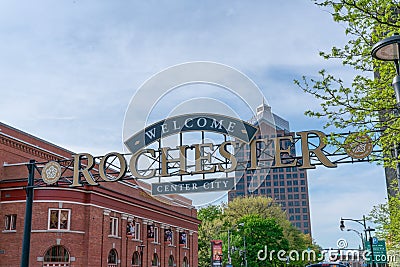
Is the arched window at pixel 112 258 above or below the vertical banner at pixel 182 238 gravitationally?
below

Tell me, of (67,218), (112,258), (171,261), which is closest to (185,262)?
(171,261)

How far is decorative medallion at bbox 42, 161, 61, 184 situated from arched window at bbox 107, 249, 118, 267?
49.5ft

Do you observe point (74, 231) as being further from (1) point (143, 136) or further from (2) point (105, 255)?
(1) point (143, 136)

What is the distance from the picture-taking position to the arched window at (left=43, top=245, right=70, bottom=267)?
114 feet

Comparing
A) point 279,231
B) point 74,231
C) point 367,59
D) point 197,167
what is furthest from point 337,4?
point 279,231

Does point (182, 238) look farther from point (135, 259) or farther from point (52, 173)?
point (52, 173)

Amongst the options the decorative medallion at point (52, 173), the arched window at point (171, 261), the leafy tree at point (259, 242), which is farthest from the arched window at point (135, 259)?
the leafy tree at point (259, 242)

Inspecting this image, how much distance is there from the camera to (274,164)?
77.6ft

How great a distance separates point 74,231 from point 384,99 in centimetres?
2811

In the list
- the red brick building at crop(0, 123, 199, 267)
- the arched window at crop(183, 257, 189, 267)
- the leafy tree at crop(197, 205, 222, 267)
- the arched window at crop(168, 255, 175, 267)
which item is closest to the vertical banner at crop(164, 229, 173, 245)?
the arched window at crop(168, 255, 175, 267)

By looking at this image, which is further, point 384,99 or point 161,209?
point 161,209

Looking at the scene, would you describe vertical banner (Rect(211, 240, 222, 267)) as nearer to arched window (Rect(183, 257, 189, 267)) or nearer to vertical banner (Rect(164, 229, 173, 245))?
vertical banner (Rect(164, 229, 173, 245))

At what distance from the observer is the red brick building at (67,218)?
35219mm

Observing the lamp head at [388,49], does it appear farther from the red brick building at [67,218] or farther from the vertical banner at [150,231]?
the vertical banner at [150,231]
